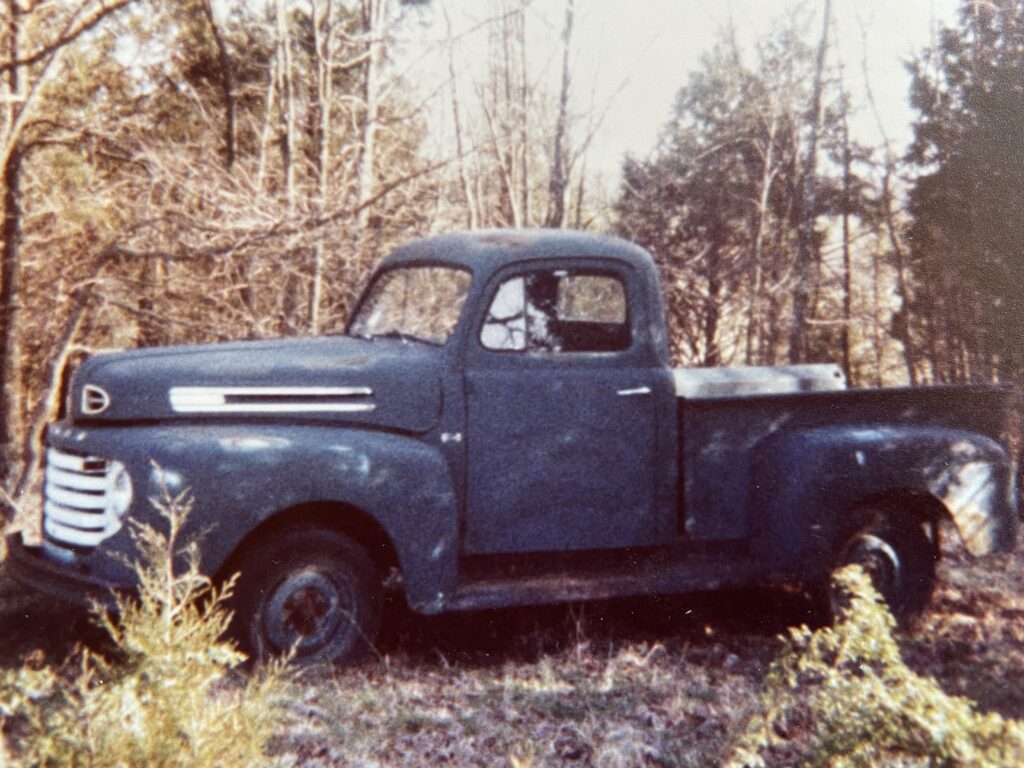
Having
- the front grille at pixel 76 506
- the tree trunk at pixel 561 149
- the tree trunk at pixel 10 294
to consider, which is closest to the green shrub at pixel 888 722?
the front grille at pixel 76 506

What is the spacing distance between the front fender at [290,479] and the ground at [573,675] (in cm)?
52

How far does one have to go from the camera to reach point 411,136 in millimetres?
17750

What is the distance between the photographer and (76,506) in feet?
13.3

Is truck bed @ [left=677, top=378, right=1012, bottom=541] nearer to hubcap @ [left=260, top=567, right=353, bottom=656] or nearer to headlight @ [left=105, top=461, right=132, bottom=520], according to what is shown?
hubcap @ [left=260, top=567, right=353, bottom=656]

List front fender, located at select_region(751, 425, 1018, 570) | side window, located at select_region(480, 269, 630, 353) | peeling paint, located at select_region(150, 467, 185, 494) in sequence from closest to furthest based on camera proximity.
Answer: peeling paint, located at select_region(150, 467, 185, 494), side window, located at select_region(480, 269, 630, 353), front fender, located at select_region(751, 425, 1018, 570)

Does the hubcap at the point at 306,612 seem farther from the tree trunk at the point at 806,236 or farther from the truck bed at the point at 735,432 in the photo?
the tree trunk at the point at 806,236

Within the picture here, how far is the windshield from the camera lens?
192 inches

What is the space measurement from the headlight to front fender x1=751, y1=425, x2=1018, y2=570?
306 cm

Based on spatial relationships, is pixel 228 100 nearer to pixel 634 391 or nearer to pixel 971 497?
pixel 634 391

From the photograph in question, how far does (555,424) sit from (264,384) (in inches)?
55.4

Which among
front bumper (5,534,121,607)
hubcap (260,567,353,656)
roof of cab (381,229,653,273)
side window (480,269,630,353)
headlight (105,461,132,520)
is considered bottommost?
hubcap (260,567,353,656)

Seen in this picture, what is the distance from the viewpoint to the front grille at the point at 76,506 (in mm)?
3969

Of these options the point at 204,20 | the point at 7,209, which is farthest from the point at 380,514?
the point at 204,20

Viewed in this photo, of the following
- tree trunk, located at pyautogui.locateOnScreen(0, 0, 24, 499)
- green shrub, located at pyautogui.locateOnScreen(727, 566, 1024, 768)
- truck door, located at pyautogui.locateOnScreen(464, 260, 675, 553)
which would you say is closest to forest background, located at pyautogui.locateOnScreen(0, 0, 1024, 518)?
tree trunk, located at pyautogui.locateOnScreen(0, 0, 24, 499)
